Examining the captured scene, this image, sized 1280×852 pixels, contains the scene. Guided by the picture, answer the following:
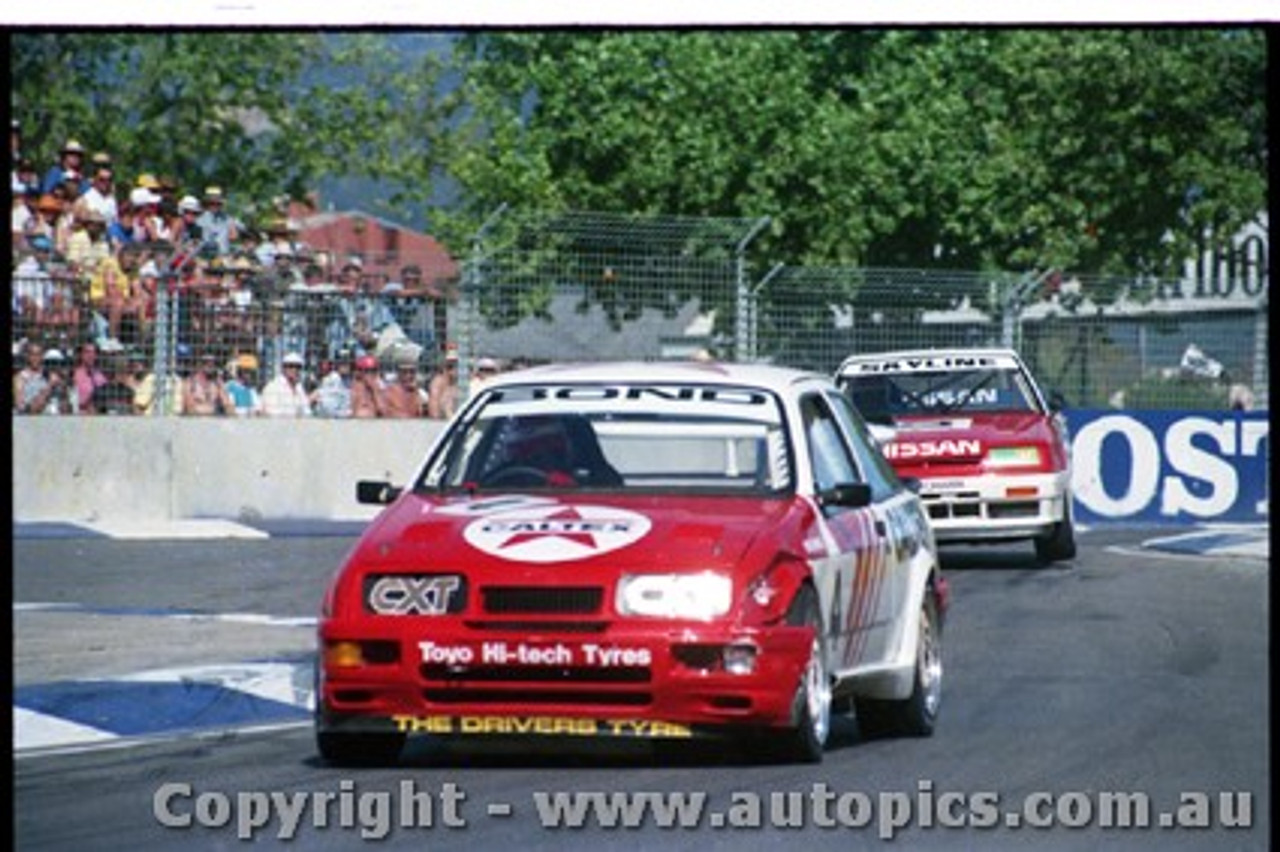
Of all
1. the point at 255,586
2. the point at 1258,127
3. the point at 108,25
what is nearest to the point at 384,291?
the point at 255,586

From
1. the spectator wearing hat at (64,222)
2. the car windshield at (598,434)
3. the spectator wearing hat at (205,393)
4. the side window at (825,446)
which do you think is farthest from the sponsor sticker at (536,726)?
the spectator wearing hat at (205,393)

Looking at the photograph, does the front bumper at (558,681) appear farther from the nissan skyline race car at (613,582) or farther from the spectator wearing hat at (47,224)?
the spectator wearing hat at (47,224)

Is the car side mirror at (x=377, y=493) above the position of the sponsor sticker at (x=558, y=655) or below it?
above

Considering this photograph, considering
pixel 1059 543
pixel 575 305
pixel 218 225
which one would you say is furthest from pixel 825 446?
pixel 575 305

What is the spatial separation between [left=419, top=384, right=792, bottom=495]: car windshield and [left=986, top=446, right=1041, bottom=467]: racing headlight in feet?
23.8

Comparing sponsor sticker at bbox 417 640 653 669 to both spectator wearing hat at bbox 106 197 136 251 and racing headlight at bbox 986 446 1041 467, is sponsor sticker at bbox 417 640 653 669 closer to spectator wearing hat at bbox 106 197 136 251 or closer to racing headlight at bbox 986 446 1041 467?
racing headlight at bbox 986 446 1041 467

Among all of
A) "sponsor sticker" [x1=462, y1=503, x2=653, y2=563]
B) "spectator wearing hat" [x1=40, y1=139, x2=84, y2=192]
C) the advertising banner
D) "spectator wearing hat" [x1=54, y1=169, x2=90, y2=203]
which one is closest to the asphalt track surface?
"sponsor sticker" [x1=462, y1=503, x2=653, y2=563]

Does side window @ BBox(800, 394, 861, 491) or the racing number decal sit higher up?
side window @ BBox(800, 394, 861, 491)

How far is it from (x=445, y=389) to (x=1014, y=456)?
4.70 m

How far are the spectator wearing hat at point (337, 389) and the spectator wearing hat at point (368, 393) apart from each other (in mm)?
56

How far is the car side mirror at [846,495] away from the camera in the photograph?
8625 mm

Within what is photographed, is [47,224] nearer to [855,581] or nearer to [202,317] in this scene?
[202,317]

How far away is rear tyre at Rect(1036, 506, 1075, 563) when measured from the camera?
679 inches

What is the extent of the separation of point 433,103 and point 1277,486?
15.7 meters
